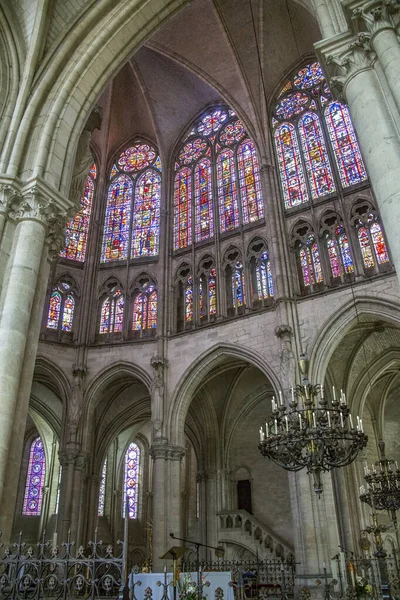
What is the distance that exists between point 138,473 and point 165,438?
10955 millimetres

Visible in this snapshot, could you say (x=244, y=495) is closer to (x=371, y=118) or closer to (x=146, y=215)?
(x=146, y=215)

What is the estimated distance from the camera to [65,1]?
12.2 m

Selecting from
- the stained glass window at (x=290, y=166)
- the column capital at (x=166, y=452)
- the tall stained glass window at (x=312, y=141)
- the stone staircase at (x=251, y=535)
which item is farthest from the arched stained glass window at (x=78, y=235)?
the stone staircase at (x=251, y=535)

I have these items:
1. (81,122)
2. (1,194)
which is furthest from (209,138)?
(1,194)

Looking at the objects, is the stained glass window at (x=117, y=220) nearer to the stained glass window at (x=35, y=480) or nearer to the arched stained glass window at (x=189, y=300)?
the arched stained glass window at (x=189, y=300)

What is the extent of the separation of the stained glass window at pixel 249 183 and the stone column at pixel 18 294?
10053 millimetres

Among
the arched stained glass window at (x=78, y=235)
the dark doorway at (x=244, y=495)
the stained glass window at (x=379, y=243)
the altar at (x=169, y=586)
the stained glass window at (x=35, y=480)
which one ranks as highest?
the arched stained glass window at (x=78, y=235)

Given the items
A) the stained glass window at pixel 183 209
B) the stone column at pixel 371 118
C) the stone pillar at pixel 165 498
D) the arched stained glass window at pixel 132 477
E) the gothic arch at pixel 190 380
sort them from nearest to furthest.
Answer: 1. the stone column at pixel 371 118
2. the stone pillar at pixel 165 498
3. the gothic arch at pixel 190 380
4. the stained glass window at pixel 183 209
5. the arched stained glass window at pixel 132 477

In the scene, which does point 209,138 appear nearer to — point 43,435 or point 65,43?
point 65,43

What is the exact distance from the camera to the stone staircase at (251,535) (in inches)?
694

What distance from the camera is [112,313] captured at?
19734 mm

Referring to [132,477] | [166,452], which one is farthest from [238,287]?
[132,477]

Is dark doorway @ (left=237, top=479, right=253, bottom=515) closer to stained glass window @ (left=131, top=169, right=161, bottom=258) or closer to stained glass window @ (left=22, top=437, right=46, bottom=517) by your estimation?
stained glass window @ (left=22, top=437, right=46, bottom=517)

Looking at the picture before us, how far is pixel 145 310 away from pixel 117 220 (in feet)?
14.7
